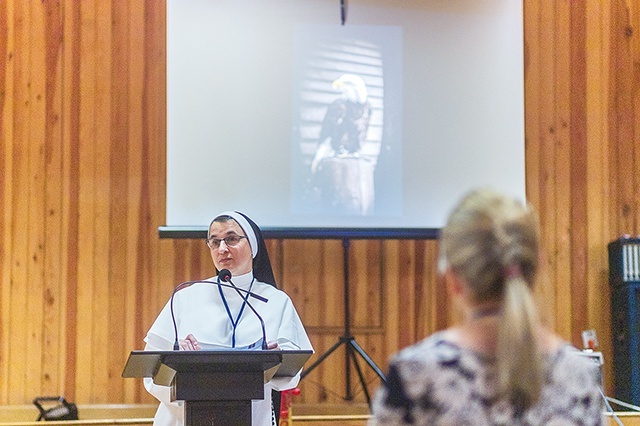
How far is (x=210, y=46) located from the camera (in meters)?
5.45

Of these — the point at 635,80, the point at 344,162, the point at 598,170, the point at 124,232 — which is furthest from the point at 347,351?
the point at 635,80

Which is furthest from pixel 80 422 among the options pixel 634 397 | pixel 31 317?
pixel 634 397

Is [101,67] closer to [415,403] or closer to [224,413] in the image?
[224,413]

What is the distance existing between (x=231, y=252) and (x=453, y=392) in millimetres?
2354

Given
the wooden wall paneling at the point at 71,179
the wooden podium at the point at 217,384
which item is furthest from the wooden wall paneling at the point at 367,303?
the wooden podium at the point at 217,384

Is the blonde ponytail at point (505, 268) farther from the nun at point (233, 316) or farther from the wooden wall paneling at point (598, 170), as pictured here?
the wooden wall paneling at point (598, 170)

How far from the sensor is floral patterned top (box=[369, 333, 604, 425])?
1537 mm

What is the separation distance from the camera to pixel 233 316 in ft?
12.0

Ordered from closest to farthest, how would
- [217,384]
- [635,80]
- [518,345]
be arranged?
[518,345], [217,384], [635,80]

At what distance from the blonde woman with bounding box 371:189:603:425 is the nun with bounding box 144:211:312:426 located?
1.82 meters

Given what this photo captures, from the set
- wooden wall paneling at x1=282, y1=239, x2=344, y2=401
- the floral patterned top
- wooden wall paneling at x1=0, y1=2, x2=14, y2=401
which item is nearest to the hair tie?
the floral patterned top

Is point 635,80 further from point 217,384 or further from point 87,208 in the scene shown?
point 217,384

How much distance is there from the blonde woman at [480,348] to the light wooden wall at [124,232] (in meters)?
3.95

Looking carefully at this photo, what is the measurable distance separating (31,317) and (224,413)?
105 inches
